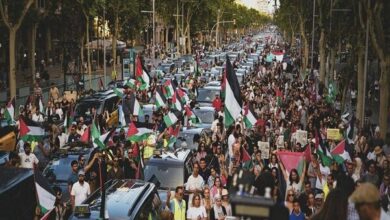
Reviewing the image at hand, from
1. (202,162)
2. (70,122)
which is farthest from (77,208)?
(70,122)

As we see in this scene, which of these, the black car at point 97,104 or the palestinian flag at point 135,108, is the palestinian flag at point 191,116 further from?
the black car at point 97,104

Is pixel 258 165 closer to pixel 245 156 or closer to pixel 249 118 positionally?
pixel 245 156

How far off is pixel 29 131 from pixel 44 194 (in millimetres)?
5821

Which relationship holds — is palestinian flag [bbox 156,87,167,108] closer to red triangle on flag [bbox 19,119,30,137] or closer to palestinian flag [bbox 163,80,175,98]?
palestinian flag [bbox 163,80,175,98]

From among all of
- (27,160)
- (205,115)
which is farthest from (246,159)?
(205,115)

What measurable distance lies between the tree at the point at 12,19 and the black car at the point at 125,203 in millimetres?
16912

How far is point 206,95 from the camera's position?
97.6 feet

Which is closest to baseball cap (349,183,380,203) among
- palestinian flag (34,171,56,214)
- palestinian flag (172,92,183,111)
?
palestinian flag (34,171,56,214)

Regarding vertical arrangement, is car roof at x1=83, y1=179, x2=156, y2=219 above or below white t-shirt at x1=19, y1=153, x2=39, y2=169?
above

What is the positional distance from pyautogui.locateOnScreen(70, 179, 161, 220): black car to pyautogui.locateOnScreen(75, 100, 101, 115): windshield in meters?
13.2

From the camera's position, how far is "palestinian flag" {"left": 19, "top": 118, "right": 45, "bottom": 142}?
A: 16.2 meters

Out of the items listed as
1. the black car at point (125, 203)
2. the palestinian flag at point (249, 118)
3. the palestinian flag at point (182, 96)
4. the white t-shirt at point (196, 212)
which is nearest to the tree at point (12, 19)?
the palestinian flag at point (182, 96)

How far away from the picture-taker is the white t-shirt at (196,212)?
10836mm

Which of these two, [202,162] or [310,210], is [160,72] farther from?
[310,210]
